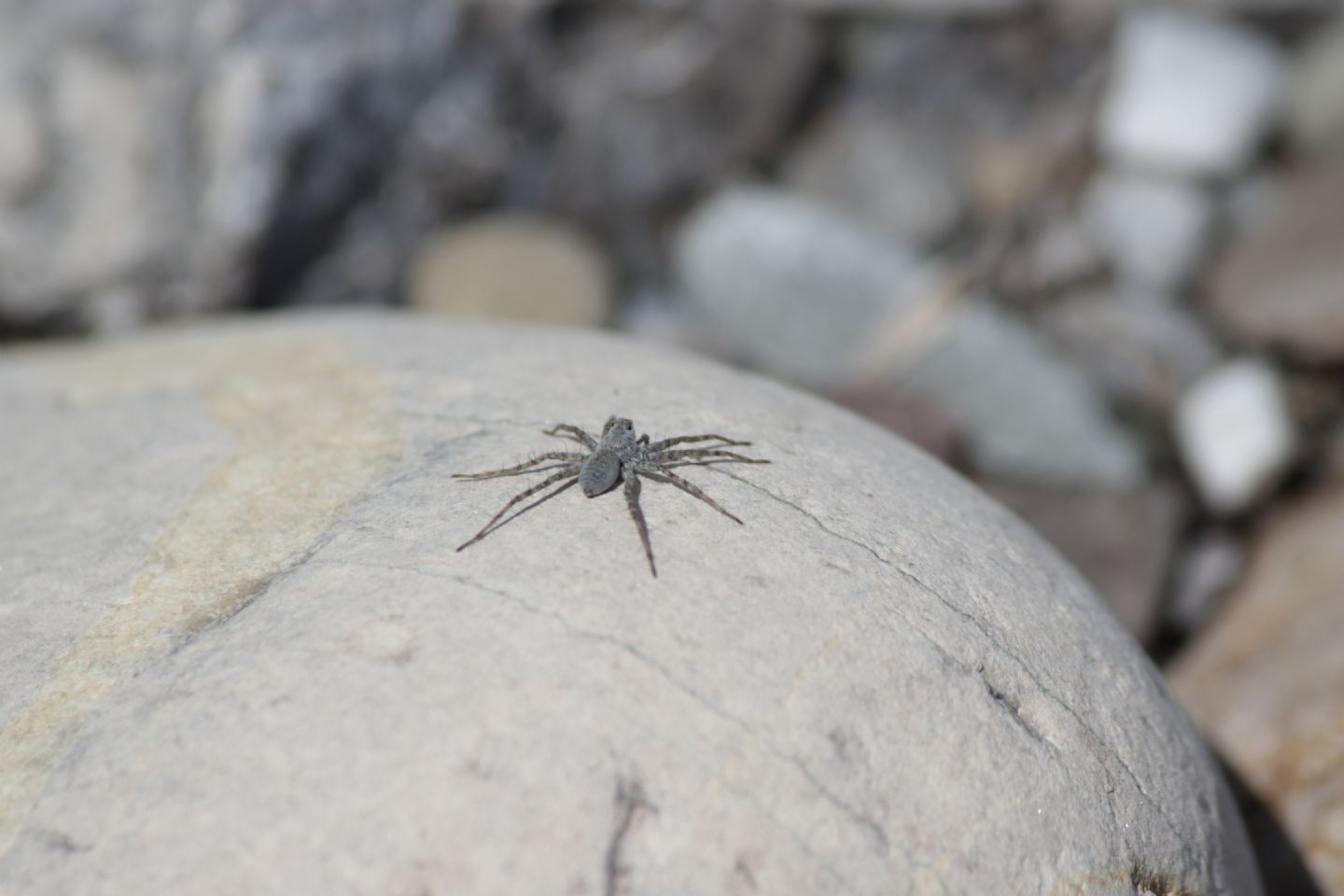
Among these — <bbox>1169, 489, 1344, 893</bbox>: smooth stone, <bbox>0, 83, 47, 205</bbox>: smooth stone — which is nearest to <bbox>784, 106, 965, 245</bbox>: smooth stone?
<bbox>1169, 489, 1344, 893</bbox>: smooth stone

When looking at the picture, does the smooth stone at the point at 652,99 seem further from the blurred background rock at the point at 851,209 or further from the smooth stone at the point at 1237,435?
the smooth stone at the point at 1237,435

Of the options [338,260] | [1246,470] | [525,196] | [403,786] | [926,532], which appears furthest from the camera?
[525,196]

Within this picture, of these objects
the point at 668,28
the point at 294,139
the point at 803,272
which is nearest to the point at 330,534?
the point at 294,139

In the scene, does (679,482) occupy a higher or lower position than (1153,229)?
lower

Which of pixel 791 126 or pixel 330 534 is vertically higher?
pixel 791 126

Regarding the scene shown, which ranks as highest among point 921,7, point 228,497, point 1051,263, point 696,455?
point 921,7

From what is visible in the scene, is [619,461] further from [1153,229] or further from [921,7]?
[921,7]

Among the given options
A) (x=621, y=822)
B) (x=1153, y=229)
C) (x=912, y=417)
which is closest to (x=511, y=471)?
(x=621, y=822)

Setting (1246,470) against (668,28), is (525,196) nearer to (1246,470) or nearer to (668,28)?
(668,28)

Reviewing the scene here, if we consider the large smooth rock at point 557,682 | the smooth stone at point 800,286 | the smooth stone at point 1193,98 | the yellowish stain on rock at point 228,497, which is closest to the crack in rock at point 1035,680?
the large smooth rock at point 557,682
